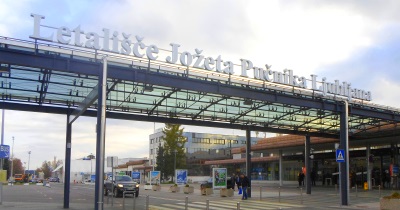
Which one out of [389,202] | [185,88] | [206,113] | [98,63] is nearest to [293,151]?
[206,113]

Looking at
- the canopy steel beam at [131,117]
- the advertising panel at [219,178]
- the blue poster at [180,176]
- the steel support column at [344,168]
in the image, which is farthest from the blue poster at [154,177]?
the steel support column at [344,168]

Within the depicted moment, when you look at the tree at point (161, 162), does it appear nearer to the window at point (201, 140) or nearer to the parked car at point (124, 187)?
the window at point (201, 140)

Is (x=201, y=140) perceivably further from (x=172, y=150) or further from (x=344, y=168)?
(x=344, y=168)

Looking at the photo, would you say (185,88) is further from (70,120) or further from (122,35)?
(70,120)

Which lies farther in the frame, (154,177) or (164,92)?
(154,177)

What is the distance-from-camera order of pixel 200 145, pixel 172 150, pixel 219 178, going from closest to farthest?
1. pixel 219 178
2. pixel 172 150
3. pixel 200 145

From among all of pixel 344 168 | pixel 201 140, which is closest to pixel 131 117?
pixel 344 168

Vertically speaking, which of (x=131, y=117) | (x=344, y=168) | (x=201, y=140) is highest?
(x=201, y=140)

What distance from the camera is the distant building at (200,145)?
343ft

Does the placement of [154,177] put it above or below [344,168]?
below

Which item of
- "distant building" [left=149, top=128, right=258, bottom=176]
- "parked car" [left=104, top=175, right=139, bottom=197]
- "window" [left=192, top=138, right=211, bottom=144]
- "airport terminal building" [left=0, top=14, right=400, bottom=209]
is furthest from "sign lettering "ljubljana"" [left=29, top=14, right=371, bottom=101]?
"window" [left=192, top=138, right=211, bottom=144]

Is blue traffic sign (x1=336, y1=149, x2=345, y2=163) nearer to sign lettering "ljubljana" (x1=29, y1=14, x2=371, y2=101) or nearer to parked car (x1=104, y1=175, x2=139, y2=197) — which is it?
sign lettering "ljubljana" (x1=29, y1=14, x2=371, y2=101)

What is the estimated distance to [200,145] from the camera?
122812 millimetres

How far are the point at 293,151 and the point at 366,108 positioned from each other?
91.1ft
